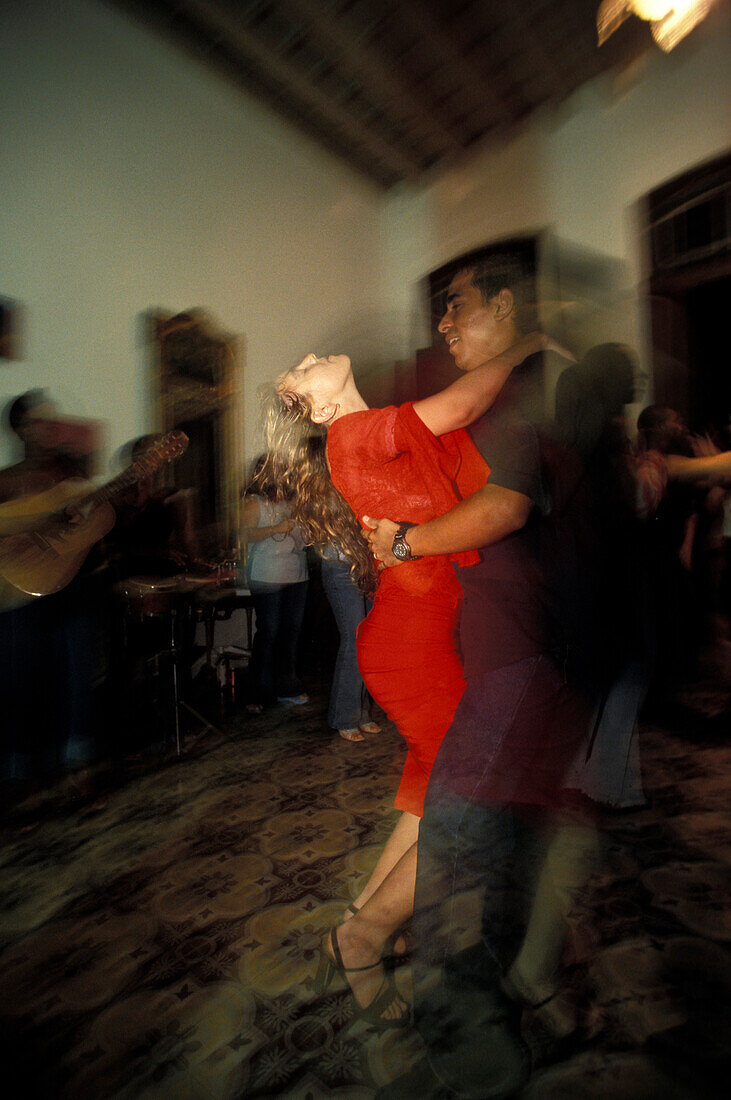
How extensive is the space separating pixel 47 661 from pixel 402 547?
68.3 inches

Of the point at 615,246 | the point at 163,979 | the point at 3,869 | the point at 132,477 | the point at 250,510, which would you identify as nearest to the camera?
the point at 163,979

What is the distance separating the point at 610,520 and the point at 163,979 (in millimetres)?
1620

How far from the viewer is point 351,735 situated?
7.54 feet

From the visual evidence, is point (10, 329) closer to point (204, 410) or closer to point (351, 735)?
point (204, 410)

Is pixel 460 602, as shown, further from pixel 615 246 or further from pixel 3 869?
pixel 3 869

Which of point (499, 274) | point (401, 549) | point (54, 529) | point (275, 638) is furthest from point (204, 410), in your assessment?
point (401, 549)

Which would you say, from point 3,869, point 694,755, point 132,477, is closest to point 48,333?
point 132,477

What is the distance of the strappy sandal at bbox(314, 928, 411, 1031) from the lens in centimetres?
92

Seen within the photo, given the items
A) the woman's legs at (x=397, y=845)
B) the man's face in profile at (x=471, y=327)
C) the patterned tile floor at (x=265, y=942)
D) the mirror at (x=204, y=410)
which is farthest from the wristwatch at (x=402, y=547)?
the mirror at (x=204, y=410)

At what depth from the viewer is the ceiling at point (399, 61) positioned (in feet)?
4.84

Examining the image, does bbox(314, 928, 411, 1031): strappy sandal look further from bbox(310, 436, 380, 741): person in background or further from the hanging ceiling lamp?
the hanging ceiling lamp

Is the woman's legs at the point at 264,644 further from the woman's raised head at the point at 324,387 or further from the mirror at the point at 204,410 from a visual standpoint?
the woman's raised head at the point at 324,387

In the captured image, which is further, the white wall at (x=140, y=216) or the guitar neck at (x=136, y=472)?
the guitar neck at (x=136, y=472)

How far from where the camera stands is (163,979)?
107 centimetres
